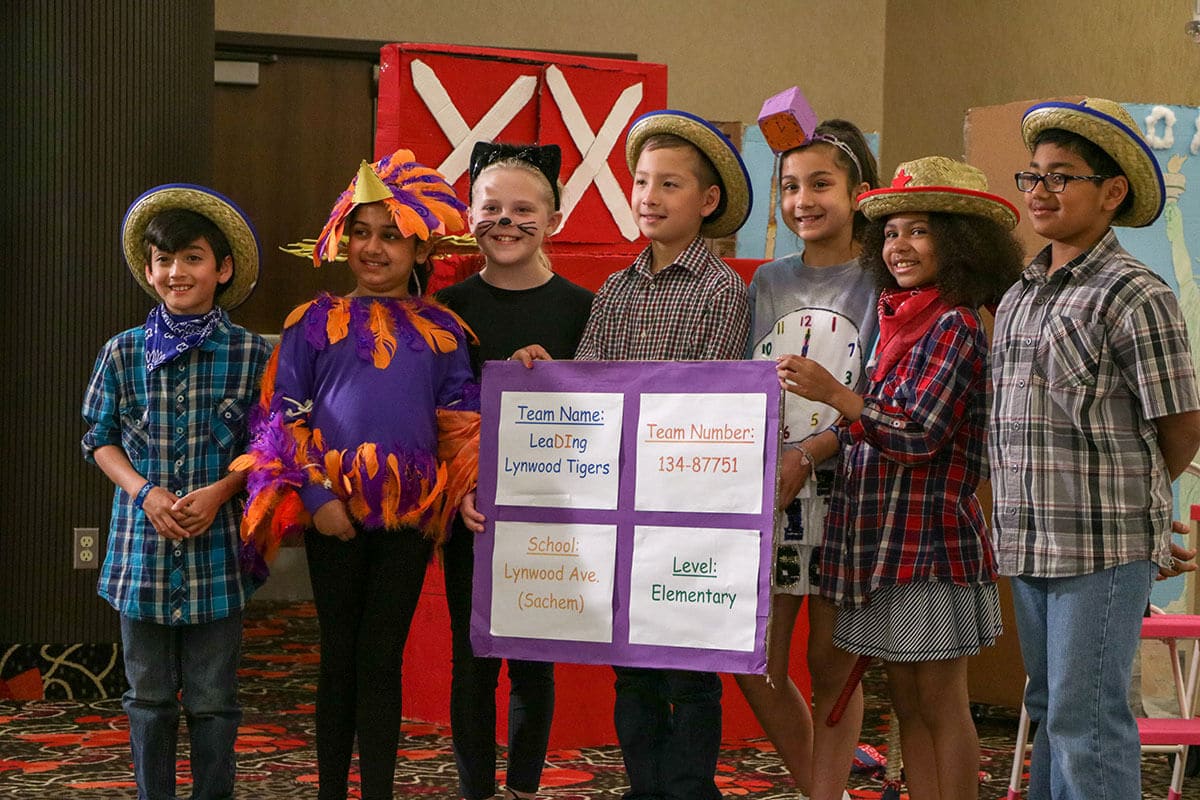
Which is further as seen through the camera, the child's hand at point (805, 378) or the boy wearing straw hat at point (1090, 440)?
the child's hand at point (805, 378)

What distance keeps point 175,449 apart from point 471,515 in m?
0.58

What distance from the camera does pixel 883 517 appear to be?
2344 mm

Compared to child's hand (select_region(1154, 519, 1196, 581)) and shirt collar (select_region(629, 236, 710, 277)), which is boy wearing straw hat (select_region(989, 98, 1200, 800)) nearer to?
child's hand (select_region(1154, 519, 1196, 581))

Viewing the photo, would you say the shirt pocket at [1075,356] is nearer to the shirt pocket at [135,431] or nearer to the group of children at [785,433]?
the group of children at [785,433]

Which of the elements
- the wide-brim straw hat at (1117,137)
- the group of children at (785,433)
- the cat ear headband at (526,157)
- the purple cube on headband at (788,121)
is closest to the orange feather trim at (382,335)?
the group of children at (785,433)

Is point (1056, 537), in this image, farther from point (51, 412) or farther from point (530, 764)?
point (51, 412)

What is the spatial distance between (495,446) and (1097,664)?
1076mm

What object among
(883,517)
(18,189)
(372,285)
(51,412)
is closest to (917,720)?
(883,517)

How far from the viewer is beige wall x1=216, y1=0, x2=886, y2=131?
22.2 ft

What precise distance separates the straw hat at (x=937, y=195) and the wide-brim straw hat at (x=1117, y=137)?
0.63 ft

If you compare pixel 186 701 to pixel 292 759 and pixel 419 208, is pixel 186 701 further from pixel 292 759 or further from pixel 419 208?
pixel 419 208

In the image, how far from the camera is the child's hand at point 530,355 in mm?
2434

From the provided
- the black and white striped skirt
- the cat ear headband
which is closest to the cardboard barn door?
the cat ear headband

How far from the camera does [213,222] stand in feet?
8.68
